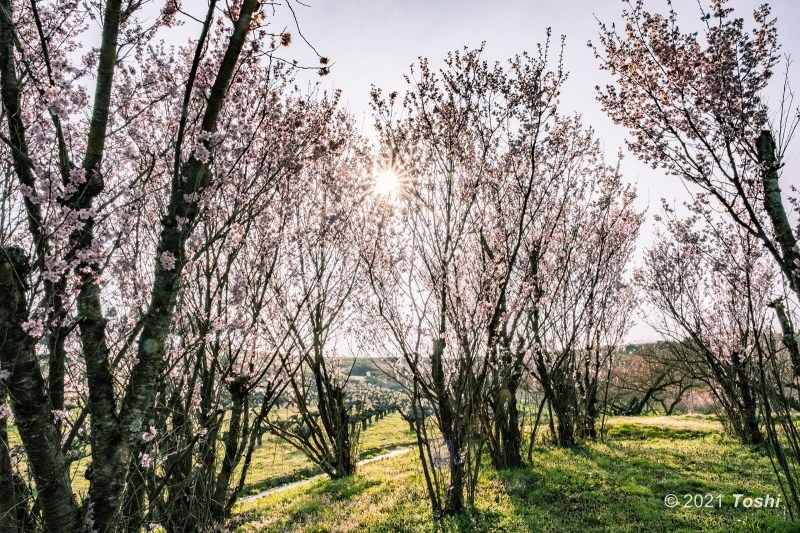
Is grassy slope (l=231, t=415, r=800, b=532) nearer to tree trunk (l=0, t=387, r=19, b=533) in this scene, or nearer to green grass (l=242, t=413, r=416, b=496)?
green grass (l=242, t=413, r=416, b=496)

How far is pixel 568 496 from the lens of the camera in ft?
29.5

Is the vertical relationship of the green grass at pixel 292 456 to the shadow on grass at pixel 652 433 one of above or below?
below

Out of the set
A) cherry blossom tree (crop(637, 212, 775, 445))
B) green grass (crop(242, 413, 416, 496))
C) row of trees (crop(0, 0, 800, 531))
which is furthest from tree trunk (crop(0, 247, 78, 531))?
cherry blossom tree (crop(637, 212, 775, 445))

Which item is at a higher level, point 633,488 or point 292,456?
point 633,488

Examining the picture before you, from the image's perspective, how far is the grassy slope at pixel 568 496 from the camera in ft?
24.4

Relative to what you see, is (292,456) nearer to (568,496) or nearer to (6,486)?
(568,496)

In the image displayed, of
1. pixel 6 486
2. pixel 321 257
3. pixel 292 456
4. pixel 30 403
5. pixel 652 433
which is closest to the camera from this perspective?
pixel 30 403

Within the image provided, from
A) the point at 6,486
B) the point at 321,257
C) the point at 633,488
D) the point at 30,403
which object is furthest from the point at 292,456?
the point at 30,403

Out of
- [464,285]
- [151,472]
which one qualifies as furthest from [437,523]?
[151,472]

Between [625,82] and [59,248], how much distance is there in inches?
318

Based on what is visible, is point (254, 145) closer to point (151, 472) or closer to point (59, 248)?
point (59, 248)

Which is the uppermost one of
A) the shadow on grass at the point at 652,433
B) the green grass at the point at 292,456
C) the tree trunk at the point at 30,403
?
the tree trunk at the point at 30,403

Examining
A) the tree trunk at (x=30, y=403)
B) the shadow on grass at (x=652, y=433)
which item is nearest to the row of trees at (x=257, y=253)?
the tree trunk at (x=30, y=403)

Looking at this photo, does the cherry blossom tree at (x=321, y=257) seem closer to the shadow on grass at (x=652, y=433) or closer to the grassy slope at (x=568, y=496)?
the grassy slope at (x=568, y=496)
